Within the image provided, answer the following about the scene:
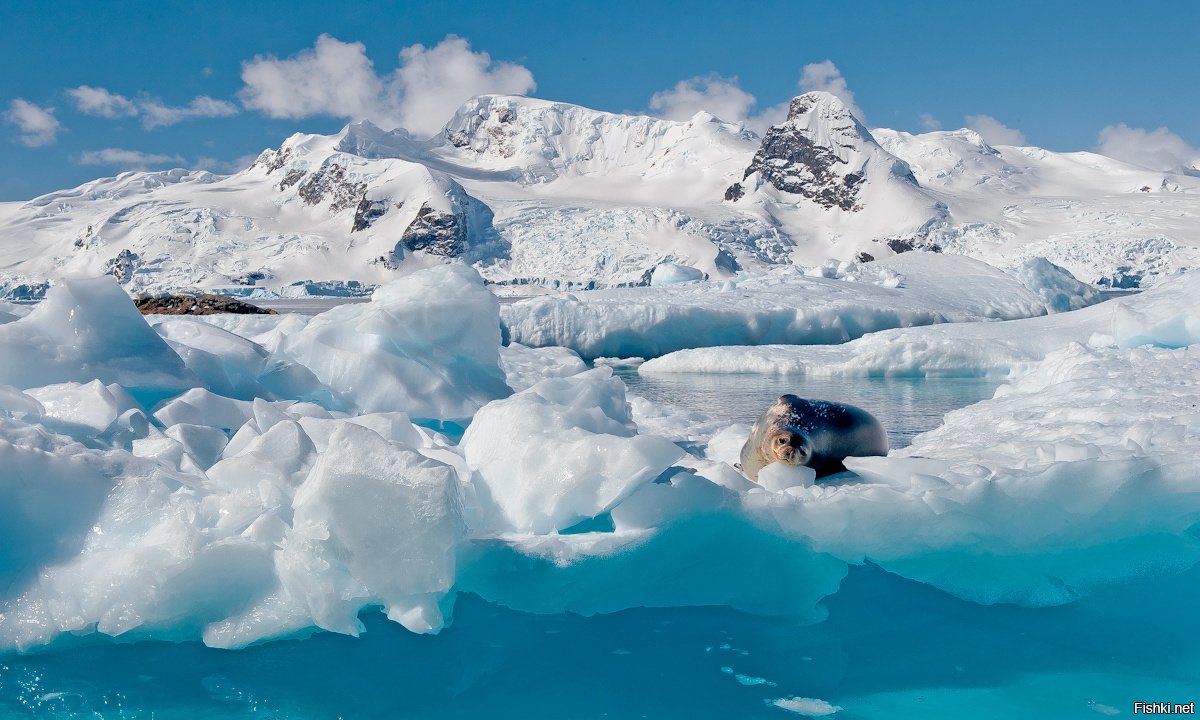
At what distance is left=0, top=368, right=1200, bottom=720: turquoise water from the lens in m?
2.36

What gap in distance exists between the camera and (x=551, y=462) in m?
3.02

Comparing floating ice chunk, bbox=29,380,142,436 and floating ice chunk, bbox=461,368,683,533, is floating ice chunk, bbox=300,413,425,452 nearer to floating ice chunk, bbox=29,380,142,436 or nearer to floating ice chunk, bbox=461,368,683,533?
floating ice chunk, bbox=461,368,683,533

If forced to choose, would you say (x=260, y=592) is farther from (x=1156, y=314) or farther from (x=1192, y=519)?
(x=1156, y=314)

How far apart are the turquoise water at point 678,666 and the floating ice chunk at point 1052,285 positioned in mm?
20130

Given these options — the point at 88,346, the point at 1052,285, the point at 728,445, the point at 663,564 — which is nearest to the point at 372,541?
the point at 663,564

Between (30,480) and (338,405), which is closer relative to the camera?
(30,480)

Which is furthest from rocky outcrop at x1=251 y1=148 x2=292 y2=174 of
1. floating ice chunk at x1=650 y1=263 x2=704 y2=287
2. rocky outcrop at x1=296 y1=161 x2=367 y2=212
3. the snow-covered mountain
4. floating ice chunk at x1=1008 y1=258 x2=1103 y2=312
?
floating ice chunk at x1=1008 y1=258 x2=1103 y2=312

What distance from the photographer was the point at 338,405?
595 cm

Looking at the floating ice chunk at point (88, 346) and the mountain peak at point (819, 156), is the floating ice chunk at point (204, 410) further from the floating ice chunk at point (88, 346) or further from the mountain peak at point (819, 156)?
the mountain peak at point (819, 156)

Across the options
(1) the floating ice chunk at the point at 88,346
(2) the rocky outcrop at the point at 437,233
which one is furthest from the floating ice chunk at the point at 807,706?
(2) the rocky outcrop at the point at 437,233

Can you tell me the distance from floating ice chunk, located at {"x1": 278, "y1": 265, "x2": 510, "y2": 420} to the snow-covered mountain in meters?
49.0

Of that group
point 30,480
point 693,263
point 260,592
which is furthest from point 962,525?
point 693,263

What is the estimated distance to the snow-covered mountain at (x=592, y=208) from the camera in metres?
69.2

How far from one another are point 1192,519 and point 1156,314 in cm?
744
